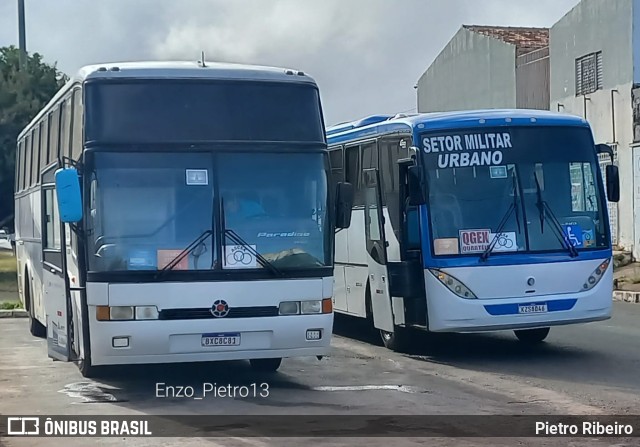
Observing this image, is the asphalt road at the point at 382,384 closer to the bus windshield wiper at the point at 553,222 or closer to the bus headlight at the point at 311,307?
the bus headlight at the point at 311,307

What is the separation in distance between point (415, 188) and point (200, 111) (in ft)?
11.3

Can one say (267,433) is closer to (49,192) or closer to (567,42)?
(49,192)

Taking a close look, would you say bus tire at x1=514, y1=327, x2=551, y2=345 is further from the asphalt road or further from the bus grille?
the bus grille

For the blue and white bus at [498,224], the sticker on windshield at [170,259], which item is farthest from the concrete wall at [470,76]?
the sticker on windshield at [170,259]

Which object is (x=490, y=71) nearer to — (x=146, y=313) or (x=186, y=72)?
(x=186, y=72)

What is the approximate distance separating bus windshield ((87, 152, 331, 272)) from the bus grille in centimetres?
43

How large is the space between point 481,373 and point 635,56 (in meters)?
19.3

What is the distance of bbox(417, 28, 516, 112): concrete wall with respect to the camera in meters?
37.9

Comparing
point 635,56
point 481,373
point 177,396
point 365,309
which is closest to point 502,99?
point 635,56

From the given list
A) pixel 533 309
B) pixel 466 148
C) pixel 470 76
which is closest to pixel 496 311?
pixel 533 309

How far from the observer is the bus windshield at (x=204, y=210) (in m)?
11.2

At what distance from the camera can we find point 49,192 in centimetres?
1384

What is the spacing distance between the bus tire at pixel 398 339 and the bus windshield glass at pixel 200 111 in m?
4.20

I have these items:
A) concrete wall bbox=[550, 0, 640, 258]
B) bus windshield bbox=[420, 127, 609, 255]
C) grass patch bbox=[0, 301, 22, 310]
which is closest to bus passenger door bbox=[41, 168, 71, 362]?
bus windshield bbox=[420, 127, 609, 255]
